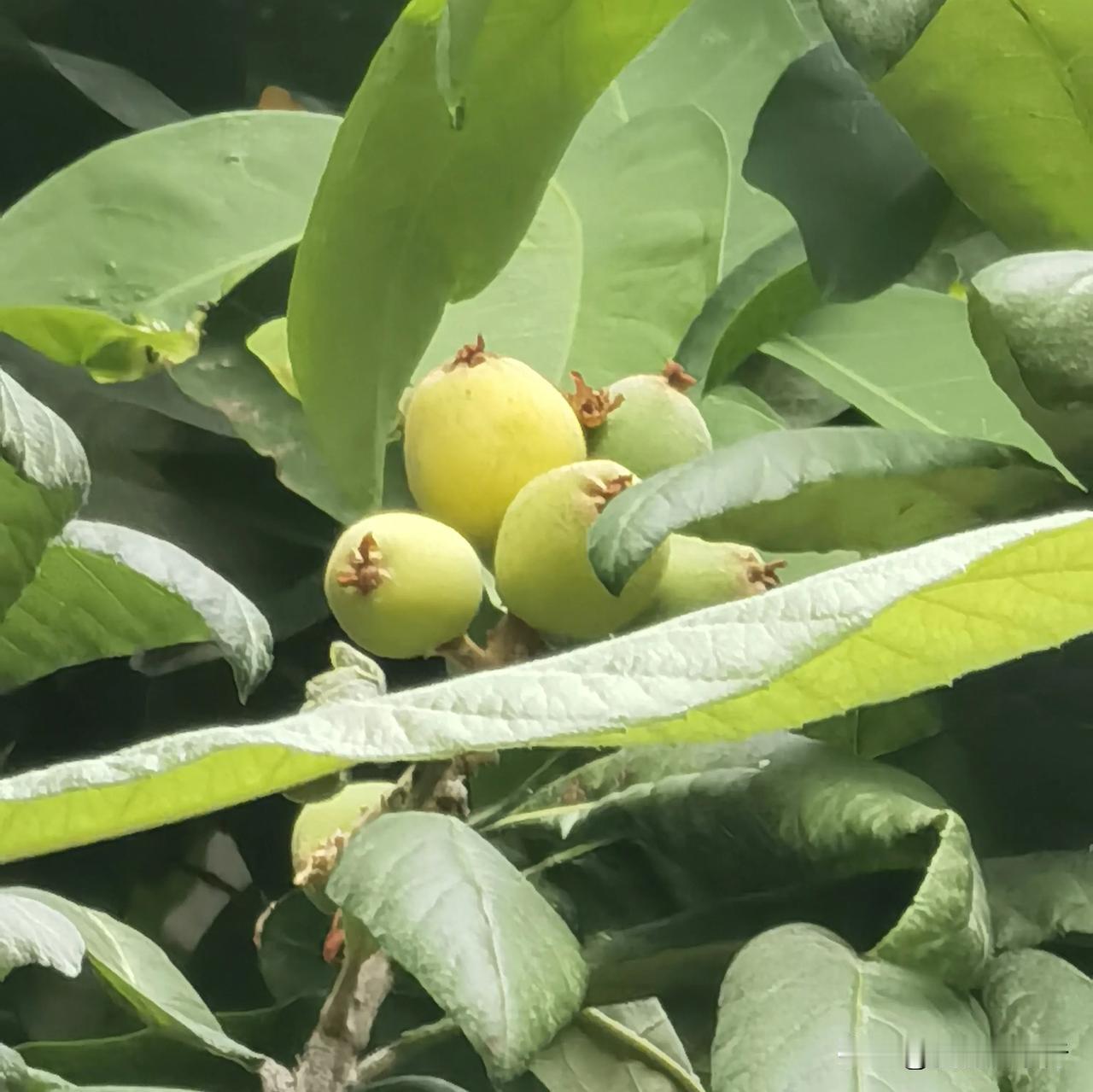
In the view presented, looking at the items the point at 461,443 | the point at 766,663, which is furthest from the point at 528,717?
the point at 461,443

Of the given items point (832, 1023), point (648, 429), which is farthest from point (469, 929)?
point (648, 429)

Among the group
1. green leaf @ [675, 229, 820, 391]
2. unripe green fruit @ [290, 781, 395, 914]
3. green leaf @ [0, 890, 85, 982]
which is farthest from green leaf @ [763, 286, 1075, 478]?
green leaf @ [0, 890, 85, 982]

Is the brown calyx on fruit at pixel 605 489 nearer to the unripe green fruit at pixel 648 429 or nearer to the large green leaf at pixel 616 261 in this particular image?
the unripe green fruit at pixel 648 429

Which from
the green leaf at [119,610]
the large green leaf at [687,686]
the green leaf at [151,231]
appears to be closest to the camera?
the large green leaf at [687,686]

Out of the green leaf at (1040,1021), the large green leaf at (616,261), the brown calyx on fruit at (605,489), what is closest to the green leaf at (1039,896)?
the green leaf at (1040,1021)

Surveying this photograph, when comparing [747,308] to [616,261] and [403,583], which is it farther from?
[403,583]

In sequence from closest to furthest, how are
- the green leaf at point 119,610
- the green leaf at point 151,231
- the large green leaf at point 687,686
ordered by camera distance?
the large green leaf at point 687,686 → the green leaf at point 119,610 → the green leaf at point 151,231

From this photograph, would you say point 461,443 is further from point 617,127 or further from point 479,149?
point 617,127
